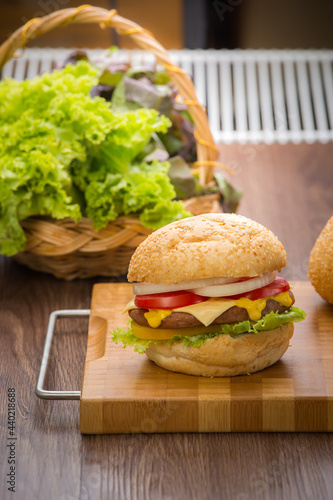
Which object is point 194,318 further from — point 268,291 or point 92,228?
point 92,228

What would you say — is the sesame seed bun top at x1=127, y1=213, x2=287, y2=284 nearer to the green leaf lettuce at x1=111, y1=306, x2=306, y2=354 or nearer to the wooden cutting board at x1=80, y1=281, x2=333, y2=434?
the green leaf lettuce at x1=111, y1=306, x2=306, y2=354

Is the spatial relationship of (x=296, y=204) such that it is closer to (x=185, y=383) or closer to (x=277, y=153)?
(x=277, y=153)

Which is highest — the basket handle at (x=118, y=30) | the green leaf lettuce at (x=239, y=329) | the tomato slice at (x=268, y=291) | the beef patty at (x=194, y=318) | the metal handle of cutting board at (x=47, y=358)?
the basket handle at (x=118, y=30)

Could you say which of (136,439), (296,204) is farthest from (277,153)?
(136,439)

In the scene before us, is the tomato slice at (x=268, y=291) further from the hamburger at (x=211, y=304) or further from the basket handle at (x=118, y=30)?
the basket handle at (x=118, y=30)

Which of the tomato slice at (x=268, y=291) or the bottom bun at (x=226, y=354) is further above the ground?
the tomato slice at (x=268, y=291)

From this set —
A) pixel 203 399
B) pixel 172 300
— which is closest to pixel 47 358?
pixel 172 300

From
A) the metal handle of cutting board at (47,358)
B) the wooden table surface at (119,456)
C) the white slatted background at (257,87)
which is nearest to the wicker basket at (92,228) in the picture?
the metal handle of cutting board at (47,358)
